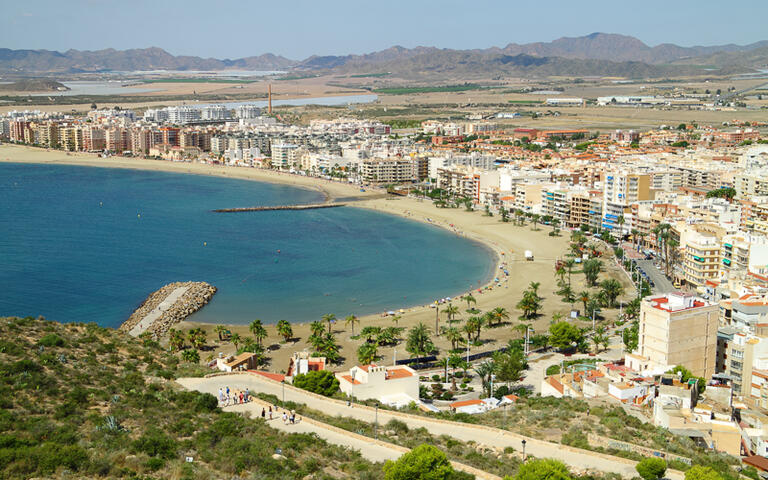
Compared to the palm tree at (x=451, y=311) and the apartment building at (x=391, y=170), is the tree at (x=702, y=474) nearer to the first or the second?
the palm tree at (x=451, y=311)

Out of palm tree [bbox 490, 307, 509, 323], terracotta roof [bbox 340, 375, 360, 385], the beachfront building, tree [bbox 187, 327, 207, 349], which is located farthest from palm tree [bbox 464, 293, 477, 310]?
terracotta roof [bbox 340, 375, 360, 385]

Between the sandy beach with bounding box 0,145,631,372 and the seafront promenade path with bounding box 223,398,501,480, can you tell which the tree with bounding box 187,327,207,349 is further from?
the seafront promenade path with bounding box 223,398,501,480

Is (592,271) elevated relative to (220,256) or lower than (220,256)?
elevated

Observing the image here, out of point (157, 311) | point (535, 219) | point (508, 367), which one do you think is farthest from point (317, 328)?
point (535, 219)

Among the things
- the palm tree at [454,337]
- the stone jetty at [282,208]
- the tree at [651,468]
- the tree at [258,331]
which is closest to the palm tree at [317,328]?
the tree at [258,331]

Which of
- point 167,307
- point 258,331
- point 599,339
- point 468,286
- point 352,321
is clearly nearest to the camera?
point 599,339

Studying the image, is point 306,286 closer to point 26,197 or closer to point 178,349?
point 178,349

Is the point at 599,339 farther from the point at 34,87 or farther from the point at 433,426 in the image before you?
the point at 34,87
